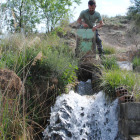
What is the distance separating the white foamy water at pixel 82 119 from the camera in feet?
10.3

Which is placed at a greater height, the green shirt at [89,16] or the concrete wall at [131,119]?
the green shirt at [89,16]

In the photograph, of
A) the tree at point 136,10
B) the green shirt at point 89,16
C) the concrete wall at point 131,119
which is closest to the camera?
the concrete wall at point 131,119

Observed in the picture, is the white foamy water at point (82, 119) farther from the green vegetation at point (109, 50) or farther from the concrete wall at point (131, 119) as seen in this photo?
the green vegetation at point (109, 50)

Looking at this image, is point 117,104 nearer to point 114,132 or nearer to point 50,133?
Result: point 114,132

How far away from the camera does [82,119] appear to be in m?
3.45

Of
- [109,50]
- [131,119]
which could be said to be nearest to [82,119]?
[131,119]

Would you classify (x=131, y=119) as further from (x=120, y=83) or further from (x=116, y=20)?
(x=116, y=20)

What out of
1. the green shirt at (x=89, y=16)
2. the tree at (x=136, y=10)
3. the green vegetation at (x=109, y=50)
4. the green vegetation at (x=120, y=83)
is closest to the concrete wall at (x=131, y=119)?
the green vegetation at (x=120, y=83)

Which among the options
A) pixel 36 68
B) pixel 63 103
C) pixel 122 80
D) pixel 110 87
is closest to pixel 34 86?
pixel 36 68

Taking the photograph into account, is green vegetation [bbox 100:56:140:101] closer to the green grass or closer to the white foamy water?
the green grass

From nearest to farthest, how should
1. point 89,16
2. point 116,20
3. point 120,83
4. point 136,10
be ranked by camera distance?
1. point 120,83
2. point 89,16
3. point 136,10
4. point 116,20

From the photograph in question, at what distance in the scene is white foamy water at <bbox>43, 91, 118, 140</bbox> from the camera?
123 inches

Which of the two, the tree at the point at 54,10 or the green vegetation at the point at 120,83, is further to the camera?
the tree at the point at 54,10

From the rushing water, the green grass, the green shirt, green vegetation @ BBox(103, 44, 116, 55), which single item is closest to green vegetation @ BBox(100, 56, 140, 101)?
the green grass
